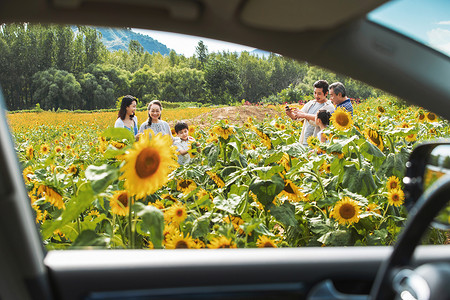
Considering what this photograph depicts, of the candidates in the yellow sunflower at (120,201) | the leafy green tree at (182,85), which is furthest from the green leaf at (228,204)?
the leafy green tree at (182,85)

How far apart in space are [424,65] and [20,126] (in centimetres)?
1234

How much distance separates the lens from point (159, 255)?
1.07 m

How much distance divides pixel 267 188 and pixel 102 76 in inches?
705

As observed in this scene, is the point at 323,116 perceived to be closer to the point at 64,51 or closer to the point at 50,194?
the point at 50,194

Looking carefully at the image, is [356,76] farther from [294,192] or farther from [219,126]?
[219,126]

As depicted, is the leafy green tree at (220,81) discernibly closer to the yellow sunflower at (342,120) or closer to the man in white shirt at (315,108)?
the man in white shirt at (315,108)

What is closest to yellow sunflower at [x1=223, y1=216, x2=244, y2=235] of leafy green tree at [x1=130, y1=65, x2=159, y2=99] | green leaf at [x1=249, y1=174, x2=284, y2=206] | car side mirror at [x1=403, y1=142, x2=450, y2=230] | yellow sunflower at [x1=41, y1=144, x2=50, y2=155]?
green leaf at [x1=249, y1=174, x2=284, y2=206]

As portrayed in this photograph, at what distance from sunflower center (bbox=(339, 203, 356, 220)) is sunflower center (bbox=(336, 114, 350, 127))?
79 centimetres

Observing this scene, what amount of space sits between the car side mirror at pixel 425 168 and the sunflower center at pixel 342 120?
1.56 metres

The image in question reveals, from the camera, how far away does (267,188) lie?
1.65 meters

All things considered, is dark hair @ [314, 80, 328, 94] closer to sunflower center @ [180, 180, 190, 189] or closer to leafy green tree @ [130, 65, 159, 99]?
sunflower center @ [180, 180, 190, 189]

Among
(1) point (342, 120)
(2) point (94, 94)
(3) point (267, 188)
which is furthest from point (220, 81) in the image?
(3) point (267, 188)

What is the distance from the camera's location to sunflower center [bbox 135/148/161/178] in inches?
43.2

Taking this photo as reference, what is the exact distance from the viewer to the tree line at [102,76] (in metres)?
17.0
